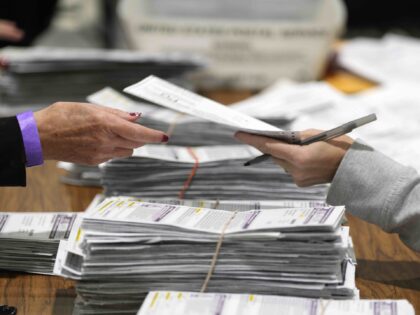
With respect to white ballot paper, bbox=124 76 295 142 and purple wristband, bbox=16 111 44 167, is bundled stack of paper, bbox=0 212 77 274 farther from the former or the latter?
white ballot paper, bbox=124 76 295 142

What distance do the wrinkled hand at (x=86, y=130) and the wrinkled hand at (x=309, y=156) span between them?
0.18 metres

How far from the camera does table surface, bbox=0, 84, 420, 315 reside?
1080 millimetres

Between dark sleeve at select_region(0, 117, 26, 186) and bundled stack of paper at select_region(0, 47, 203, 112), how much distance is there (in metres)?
0.73

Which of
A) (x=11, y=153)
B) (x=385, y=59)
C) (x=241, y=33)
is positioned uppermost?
(x=11, y=153)

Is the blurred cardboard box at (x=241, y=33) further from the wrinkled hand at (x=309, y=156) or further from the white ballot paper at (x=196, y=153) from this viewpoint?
the wrinkled hand at (x=309, y=156)

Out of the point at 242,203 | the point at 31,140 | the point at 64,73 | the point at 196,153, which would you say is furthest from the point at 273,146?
the point at 64,73

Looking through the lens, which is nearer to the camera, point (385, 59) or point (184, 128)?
point (184, 128)

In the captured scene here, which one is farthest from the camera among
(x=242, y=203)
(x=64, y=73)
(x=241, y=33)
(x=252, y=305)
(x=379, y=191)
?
(x=241, y=33)

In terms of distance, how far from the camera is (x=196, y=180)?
4.31ft

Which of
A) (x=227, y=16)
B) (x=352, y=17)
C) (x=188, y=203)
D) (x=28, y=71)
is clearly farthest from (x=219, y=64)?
(x=352, y=17)

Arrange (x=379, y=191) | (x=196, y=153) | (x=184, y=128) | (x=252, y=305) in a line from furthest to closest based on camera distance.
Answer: (x=184, y=128)
(x=196, y=153)
(x=379, y=191)
(x=252, y=305)

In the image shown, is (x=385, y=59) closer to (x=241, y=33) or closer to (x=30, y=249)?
(x=241, y=33)

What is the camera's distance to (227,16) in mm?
2135

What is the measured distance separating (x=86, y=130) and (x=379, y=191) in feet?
1.57
